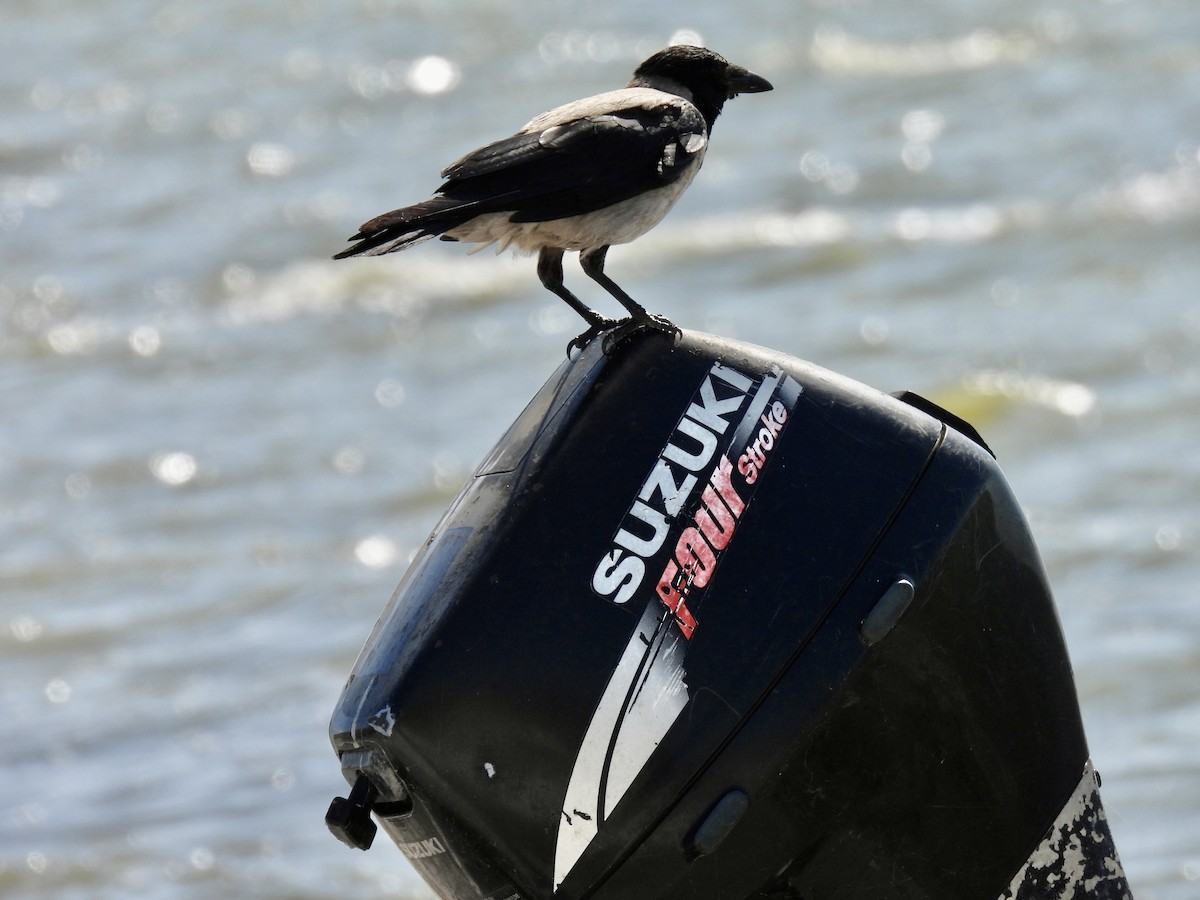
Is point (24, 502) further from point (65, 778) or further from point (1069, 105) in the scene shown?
point (1069, 105)

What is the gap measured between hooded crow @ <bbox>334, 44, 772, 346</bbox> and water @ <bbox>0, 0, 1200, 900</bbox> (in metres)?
2.08

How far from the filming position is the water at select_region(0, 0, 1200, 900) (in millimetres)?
5246

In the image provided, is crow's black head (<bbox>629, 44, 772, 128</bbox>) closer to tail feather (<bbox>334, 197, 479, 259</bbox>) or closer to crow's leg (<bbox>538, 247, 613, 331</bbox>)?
crow's leg (<bbox>538, 247, 613, 331</bbox>)

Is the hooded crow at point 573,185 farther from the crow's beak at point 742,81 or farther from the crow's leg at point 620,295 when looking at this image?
the crow's beak at point 742,81

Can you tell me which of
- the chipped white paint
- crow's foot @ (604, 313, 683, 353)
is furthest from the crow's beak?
the chipped white paint

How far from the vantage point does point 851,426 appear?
2.41 m

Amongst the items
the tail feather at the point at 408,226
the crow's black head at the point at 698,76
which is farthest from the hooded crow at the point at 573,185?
the crow's black head at the point at 698,76

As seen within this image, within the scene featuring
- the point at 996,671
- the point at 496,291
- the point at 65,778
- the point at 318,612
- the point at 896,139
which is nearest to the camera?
the point at 996,671

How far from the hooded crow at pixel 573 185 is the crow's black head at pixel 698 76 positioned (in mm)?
286

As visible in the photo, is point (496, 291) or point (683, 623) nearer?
point (683, 623)

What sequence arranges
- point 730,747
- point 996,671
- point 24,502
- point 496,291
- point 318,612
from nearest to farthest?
point 730,747 → point 996,671 → point 318,612 → point 24,502 → point 496,291

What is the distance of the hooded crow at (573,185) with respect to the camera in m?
2.75

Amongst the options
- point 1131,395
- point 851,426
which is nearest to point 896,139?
point 1131,395

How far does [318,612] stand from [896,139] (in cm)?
716
